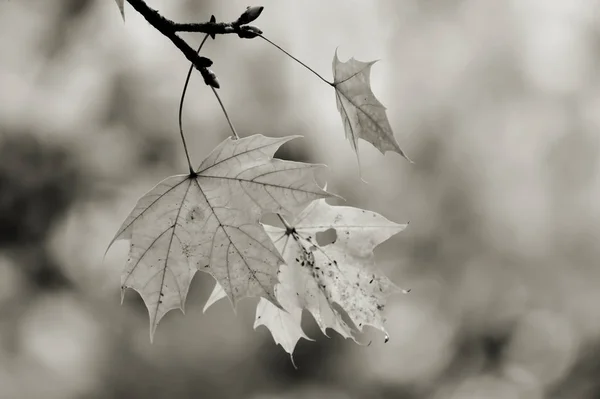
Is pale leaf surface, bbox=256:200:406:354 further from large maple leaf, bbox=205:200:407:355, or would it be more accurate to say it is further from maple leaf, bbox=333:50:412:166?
maple leaf, bbox=333:50:412:166

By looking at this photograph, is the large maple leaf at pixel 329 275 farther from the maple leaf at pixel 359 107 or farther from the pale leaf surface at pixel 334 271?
the maple leaf at pixel 359 107

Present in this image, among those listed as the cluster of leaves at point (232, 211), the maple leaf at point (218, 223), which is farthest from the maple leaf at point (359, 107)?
the maple leaf at point (218, 223)

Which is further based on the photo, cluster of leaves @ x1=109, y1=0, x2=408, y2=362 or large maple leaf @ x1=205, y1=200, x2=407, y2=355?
large maple leaf @ x1=205, y1=200, x2=407, y2=355

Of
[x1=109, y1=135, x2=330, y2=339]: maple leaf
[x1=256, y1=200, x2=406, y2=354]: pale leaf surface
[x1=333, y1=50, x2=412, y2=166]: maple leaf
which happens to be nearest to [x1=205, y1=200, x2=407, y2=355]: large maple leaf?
[x1=256, y1=200, x2=406, y2=354]: pale leaf surface

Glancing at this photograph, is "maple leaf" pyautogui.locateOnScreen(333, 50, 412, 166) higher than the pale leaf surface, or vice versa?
"maple leaf" pyautogui.locateOnScreen(333, 50, 412, 166)

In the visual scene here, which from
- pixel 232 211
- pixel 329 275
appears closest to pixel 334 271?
pixel 329 275

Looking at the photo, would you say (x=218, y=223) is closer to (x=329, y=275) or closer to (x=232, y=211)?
(x=232, y=211)

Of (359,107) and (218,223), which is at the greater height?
(359,107)
